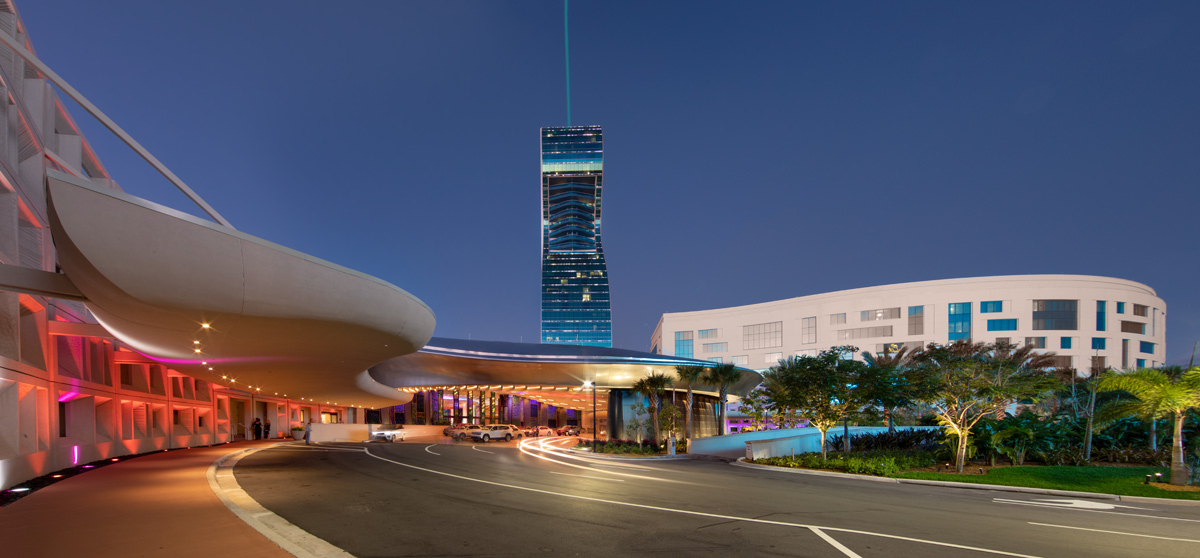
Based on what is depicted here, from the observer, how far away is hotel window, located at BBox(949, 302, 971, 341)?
83.2 metres

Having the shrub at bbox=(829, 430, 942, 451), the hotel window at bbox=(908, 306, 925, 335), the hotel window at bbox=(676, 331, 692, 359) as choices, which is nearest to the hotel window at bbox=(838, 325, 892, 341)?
the hotel window at bbox=(908, 306, 925, 335)

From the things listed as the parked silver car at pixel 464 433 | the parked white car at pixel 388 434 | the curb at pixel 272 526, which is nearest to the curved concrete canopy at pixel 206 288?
the curb at pixel 272 526

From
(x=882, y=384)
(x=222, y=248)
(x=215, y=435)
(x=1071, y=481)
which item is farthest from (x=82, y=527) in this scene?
(x=215, y=435)

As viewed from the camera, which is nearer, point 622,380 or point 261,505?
point 261,505

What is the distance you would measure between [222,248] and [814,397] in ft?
84.3

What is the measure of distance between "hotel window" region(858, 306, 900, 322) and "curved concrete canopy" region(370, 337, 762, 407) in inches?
1867

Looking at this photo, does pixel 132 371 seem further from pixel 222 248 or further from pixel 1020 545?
pixel 1020 545

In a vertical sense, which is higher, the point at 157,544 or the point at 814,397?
the point at 157,544

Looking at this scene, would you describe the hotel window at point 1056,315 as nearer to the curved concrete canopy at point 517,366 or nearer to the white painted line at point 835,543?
the curved concrete canopy at point 517,366

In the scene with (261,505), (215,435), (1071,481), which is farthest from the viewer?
(215,435)

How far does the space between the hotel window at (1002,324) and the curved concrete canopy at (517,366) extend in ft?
172

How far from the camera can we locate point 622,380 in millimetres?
51875

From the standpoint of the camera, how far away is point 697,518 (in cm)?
1213

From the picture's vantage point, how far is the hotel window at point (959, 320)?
83250mm
